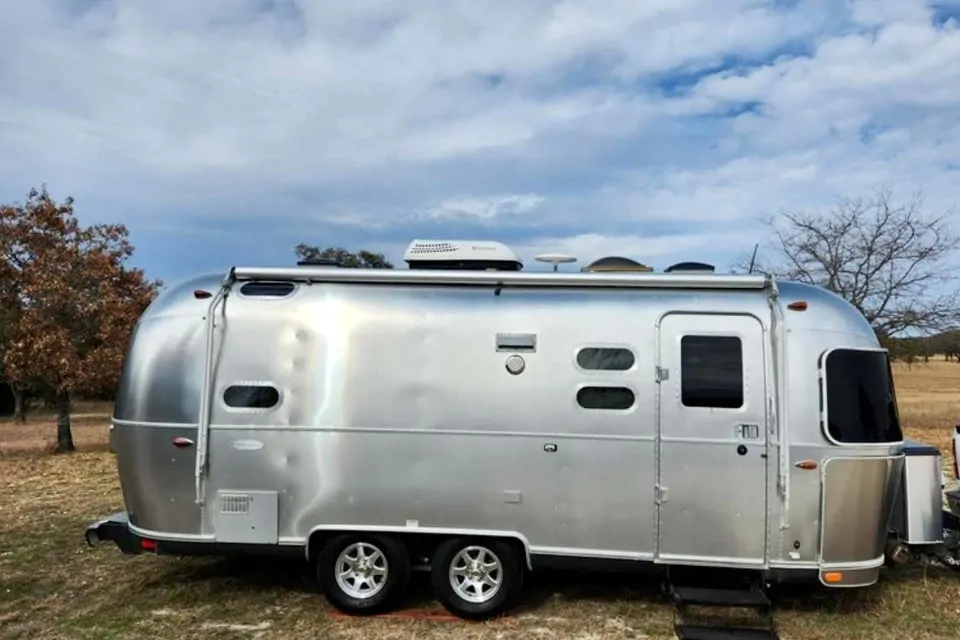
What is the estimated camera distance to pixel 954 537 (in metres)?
7.06

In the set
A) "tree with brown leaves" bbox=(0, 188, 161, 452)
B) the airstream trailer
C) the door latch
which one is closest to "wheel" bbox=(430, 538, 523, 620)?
the airstream trailer

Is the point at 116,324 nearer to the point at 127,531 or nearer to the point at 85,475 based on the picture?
the point at 85,475

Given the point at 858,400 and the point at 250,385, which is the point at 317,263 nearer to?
the point at 250,385

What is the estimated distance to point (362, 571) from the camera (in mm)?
6438

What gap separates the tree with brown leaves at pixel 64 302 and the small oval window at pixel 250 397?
544 inches

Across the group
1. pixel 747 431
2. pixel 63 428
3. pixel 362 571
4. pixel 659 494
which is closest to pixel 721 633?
pixel 659 494

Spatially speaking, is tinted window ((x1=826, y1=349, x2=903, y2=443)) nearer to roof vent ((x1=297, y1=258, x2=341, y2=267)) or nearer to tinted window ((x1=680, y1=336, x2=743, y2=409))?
tinted window ((x1=680, y1=336, x2=743, y2=409))

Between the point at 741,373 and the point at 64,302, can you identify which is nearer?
the point at 741,373

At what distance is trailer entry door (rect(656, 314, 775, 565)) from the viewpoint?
19.6 feet

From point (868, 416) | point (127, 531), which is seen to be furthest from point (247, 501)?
point (868, 416)

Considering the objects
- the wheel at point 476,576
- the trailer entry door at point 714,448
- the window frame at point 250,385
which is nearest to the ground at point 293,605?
the wheel at point 476,576

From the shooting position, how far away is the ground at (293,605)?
6.14 m

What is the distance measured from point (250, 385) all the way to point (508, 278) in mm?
2310

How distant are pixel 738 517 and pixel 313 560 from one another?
3.48 metres
